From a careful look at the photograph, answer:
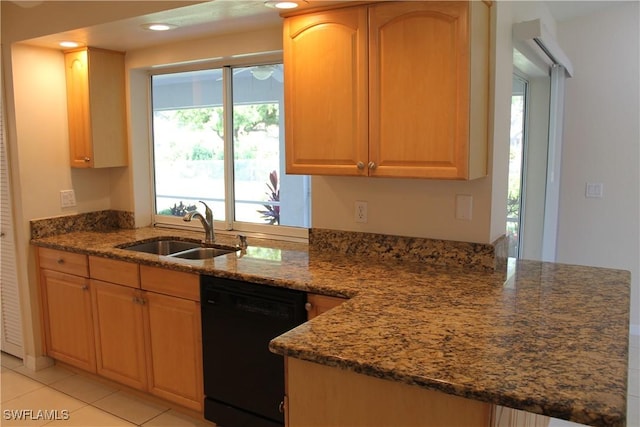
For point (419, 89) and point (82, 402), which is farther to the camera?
point (82, 402)

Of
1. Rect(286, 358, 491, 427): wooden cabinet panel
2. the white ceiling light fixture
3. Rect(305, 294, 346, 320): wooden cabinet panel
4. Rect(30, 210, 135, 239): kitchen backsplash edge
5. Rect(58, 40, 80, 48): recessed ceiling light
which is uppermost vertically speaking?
Rect(58, 40, 80, 48): recessed ceiling light

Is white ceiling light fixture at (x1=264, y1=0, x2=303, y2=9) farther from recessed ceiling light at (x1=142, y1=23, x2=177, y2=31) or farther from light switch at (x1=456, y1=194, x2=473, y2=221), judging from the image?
light switch at (x1=456, y1=194, x2=473, y2=221)

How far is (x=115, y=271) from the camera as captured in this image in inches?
118

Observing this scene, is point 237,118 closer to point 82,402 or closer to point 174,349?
point 174,349

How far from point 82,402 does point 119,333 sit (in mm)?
482

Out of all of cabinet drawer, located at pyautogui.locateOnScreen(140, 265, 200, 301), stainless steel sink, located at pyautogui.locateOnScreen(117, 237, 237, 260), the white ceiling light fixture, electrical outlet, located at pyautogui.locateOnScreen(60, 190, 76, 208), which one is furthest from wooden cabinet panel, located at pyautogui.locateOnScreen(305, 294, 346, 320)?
electrical outlet, located at pyautogui.locateOnScreen(60, 190, 76, 208)

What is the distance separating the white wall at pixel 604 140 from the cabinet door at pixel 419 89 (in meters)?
2.45

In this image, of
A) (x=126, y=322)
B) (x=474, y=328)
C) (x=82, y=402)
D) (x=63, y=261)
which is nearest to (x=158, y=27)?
(x=63, y=261)

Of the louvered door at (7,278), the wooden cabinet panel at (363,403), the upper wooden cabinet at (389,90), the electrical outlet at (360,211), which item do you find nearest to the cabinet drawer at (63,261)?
the louvered door at (7,278)

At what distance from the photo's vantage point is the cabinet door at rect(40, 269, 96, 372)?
3225 millimetres

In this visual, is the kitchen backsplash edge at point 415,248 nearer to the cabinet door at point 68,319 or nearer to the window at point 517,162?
the window at point 517,162

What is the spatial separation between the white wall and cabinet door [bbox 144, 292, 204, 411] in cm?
313

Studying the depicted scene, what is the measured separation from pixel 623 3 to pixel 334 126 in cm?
277

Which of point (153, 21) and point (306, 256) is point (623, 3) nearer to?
point (306, 256)
